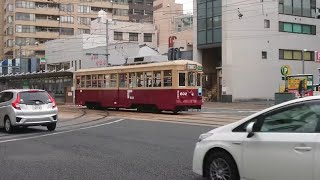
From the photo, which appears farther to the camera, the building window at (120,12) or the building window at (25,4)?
the building window at (120,12)

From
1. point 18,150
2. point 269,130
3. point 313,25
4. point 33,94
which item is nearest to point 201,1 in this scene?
point 313,25

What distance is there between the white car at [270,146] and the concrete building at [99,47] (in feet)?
152

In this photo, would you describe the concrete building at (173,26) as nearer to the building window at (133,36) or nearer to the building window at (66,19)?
the building window at (133,36)

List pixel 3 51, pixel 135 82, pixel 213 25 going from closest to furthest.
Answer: pixel 135 82
pixel 213 25
pixel 3 51

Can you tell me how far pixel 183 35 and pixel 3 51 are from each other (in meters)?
54.8

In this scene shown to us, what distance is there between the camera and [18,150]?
40.2ft

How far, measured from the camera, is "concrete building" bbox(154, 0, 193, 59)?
204ft

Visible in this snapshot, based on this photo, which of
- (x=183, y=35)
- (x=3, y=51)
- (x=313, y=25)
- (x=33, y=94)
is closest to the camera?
(x=33, y=94)

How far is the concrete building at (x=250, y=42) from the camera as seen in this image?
162 feet

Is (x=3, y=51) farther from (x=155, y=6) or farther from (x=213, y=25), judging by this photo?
(x=213, y=25)

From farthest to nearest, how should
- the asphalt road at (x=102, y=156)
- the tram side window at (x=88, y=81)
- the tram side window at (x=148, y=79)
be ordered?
the tram side window at (x=88, y=81) → the tram side window at (x=148, y=79) → the asphalt road at (x=102, y=156)

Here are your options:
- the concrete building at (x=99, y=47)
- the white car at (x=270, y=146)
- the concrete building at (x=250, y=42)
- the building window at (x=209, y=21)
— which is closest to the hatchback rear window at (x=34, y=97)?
the white car at (x=270, y=146)

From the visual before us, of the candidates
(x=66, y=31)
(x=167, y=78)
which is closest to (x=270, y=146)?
(x=167, y=78)

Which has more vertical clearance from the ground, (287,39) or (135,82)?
(287,39)
